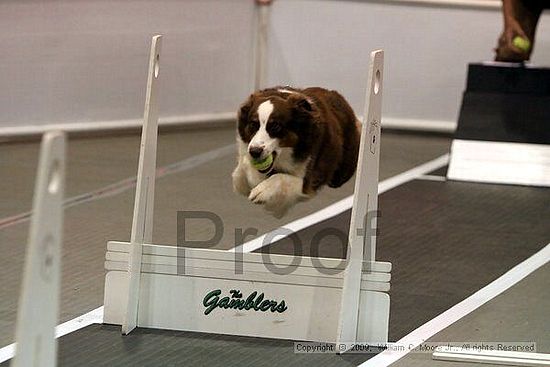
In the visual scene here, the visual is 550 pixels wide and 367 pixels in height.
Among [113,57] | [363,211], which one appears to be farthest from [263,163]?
[113,57]

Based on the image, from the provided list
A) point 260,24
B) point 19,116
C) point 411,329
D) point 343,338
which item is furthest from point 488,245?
point 260,24

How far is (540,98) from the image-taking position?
7.20 metres

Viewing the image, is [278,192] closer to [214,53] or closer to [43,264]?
[43,264]

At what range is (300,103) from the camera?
11.4ft

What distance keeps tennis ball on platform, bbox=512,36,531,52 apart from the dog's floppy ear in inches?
154

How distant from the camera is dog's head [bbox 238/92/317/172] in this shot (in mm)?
3432

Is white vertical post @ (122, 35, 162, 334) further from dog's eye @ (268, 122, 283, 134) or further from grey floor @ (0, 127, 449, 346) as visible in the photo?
dog's eye @ (268, 122, 283, 134)

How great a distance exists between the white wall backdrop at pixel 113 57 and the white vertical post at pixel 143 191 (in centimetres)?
366

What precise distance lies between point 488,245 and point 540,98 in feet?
7.19

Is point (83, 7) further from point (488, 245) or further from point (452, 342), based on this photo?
point (452, 342)

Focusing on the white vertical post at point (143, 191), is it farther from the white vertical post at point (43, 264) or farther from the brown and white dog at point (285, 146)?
the white vertical post at point (43, 264)

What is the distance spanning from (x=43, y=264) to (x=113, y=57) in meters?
5.55

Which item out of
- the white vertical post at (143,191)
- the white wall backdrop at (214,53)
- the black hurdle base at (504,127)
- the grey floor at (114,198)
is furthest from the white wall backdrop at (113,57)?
the white vertical post at (143,191)

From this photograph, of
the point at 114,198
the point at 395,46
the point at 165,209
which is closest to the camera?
the point at 165,209
